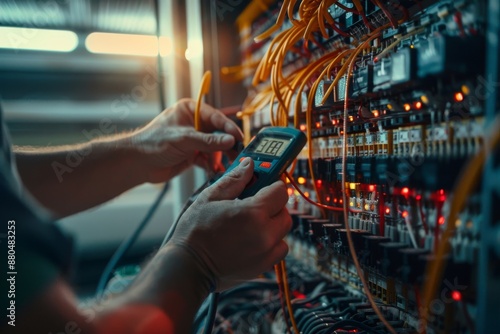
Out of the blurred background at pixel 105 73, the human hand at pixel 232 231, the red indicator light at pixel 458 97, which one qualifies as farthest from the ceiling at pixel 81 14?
the red indicator light at pixel 458 97

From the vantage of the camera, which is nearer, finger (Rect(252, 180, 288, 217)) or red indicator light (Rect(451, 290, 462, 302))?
red indicator light (Rect(451, 290, 462, 302))

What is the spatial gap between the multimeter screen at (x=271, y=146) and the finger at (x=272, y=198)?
67 millimetres

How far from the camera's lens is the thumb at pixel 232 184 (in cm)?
71

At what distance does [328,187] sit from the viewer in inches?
30.8

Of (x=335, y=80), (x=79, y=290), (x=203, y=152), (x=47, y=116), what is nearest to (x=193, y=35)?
(x=203, y=152)

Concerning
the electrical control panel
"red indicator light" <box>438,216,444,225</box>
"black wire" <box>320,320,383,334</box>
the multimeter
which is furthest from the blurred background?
"red indicator light" <box>438,216,444,225</box>

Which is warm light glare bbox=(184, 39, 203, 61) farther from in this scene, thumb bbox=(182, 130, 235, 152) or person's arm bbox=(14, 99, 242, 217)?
thumb bbox=(182, 130, 235, 152)

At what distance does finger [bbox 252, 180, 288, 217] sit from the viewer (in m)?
0.69

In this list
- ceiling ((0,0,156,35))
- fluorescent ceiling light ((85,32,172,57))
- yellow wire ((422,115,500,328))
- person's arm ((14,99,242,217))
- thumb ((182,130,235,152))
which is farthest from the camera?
fluorescent ceiling light ((85,32,172,57))

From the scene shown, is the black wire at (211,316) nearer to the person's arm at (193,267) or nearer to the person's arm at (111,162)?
the person's arm at (193,267)

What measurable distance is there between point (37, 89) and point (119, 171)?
1.31 metres

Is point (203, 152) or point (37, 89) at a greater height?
point (37, 89)

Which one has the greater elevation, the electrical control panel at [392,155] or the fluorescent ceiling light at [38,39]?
the fluorescent ceiling light at [38,39]

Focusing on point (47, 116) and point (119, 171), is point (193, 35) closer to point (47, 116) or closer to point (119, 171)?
point (119, 171)
